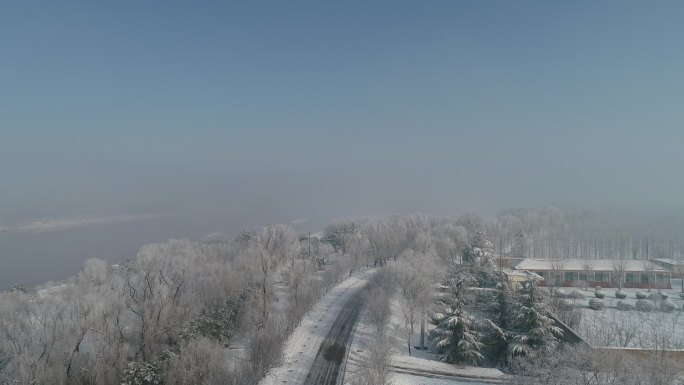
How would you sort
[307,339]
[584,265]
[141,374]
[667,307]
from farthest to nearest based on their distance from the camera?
[584,265] → [667,307] → [307,339] → [141,374]

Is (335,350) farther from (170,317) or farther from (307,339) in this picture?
(170,317)

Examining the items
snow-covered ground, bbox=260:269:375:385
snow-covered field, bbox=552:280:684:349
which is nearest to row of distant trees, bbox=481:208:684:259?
snow-covered field, bbox=552:280:684:349

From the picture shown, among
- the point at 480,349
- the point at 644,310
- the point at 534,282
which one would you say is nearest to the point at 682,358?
the point at 534,282

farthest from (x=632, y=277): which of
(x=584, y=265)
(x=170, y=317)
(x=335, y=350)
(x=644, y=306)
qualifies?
(x=170, y=317)

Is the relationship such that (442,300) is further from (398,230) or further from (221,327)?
(398,230)

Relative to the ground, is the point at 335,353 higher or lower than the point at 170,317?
lower
